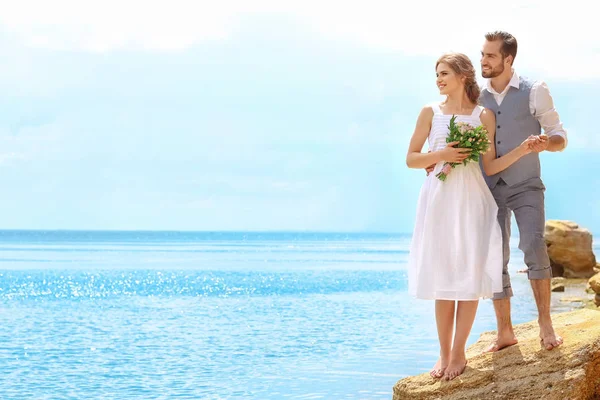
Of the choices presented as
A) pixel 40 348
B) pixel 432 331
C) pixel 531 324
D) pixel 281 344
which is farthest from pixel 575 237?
pixel 531 324

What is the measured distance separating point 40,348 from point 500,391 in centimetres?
1198

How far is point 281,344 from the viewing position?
16.6 meters

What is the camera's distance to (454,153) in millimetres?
6367

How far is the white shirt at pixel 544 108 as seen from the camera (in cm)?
668

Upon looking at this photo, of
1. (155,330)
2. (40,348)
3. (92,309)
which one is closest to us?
(40,348)

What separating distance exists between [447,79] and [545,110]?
907 millimetres

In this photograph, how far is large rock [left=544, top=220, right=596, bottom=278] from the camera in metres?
29.9

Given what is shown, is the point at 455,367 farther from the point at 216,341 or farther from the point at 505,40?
the point at 216,341

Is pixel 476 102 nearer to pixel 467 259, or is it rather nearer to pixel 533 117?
pixel 533 117

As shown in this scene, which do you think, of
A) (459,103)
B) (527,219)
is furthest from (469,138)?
(527,219)

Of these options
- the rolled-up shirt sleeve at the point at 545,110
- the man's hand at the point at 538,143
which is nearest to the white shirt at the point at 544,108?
the rolled-up shirt sleeve at the point at 545,110

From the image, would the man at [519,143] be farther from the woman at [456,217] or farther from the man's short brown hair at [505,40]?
the woman at [456,217]

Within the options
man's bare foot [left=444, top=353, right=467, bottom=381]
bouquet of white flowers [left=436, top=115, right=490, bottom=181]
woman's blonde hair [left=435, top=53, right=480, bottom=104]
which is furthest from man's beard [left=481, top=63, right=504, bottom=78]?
man's bare foot [left=444, top=353, right=467, bottom=381]

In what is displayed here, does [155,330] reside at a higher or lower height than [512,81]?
lower
